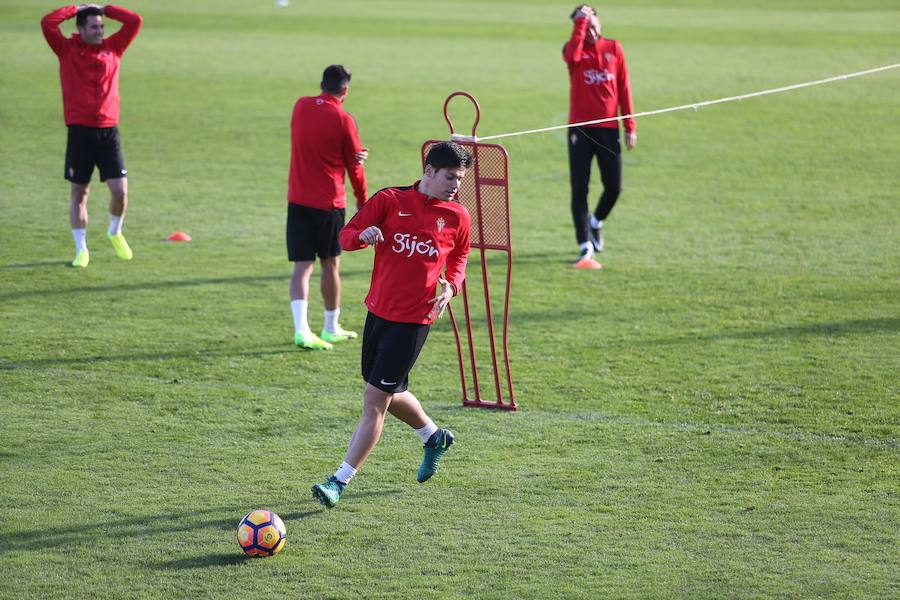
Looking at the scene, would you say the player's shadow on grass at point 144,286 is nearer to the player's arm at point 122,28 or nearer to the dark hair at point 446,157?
the player's arm at point 122,28

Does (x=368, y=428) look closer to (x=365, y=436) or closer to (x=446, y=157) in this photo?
(x=365, y=436)

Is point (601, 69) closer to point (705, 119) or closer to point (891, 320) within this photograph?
point (891, 320)

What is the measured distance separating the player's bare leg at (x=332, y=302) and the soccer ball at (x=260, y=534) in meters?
3.80

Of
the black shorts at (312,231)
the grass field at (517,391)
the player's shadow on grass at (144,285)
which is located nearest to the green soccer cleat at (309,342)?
the grass field at (517,391)

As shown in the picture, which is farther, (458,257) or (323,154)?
(323,154)

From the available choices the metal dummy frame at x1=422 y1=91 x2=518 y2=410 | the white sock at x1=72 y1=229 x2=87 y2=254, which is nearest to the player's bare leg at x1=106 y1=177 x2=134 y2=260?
the white sock at x1=72 y1=229 x2=87 y2=254

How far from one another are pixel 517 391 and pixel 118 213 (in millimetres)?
5425

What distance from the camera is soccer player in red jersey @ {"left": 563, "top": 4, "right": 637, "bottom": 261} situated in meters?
11.8

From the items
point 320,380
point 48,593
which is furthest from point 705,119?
point 48,593

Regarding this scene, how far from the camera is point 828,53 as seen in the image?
1070 inches

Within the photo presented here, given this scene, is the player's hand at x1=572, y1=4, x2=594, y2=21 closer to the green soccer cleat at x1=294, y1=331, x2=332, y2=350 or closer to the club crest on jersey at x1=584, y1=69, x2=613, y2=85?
the club crest on jersey at x1=584, y1=69, x2=613, y2=85

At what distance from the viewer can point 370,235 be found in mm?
6137

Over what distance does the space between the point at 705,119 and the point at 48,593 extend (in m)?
17.0

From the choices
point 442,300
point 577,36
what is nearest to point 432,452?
point 442,300
